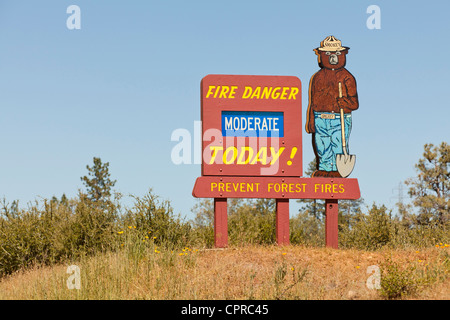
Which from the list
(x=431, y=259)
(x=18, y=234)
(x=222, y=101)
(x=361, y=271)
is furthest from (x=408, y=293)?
(x=18, y=234)

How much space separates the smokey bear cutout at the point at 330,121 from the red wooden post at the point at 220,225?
10.9 ft

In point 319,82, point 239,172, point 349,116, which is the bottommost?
point 239,172

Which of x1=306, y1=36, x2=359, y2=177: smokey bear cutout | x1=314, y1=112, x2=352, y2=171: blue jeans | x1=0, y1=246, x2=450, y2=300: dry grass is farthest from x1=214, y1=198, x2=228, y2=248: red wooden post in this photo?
x1=314, y1=112, x2=352, y2=171: blue jeans

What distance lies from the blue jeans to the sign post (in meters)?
0.55

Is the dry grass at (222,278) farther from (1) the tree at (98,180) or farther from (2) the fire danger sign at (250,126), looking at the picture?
(1) the tree at (98,180)

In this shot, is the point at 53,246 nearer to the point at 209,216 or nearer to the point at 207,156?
the point at 207,156

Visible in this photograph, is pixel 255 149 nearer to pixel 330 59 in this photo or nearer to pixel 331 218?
pixel 331 218

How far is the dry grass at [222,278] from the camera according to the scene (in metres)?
10.0

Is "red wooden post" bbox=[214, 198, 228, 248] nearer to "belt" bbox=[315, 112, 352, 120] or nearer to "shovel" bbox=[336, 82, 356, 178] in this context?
"shovel" bbox=[336, 82, 356, 178]

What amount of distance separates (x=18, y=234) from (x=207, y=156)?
20.9ft

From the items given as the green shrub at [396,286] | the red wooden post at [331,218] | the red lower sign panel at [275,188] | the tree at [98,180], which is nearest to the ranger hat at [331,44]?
the red lower sign panel at [275,188]

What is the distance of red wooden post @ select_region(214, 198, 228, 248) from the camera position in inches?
624

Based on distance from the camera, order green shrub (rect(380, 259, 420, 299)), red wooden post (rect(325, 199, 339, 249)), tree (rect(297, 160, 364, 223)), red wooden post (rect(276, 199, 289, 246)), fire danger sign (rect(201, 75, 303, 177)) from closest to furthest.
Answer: green shrub (rect(380, 259, 420, 299))
fire danger sign (rect(201, 75, 303, 177))
red wooden post (rect(276, 199, 289, 246))
red wooden post (rect(325, 199, 339, 249))
tree (rect(297, 160, 364, 223))

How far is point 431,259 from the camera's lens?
43.8ft
